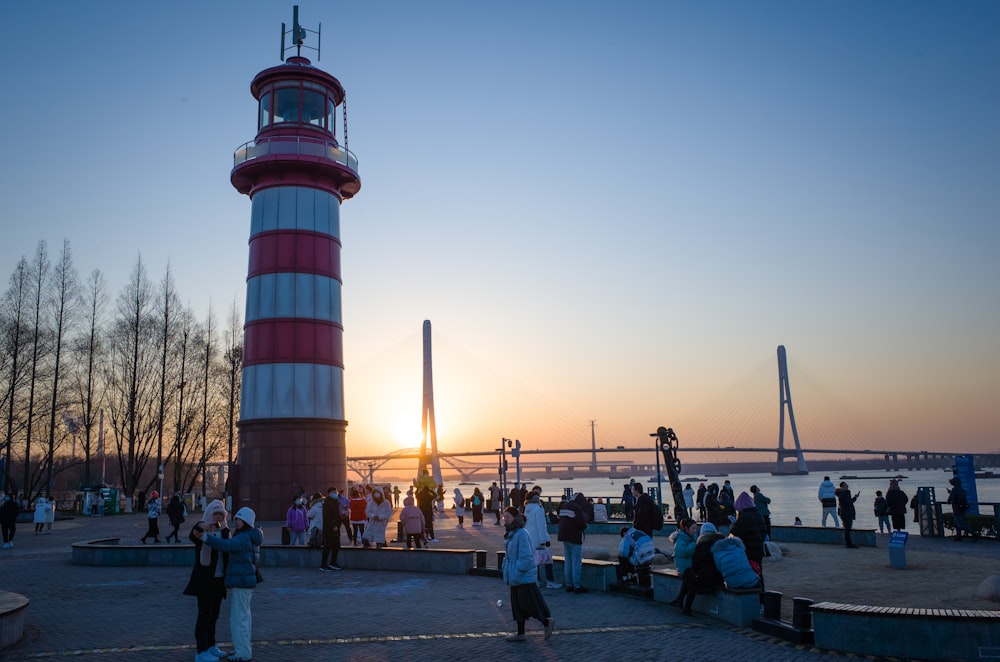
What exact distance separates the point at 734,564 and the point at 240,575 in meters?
6.10

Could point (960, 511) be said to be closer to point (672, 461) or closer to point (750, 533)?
point (672, 461)

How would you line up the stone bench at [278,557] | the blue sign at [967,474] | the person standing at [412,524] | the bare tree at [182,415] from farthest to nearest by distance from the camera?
the bare tree at [182,415] → the blue sign at [967,474] → the person standing at [412,524] → the stone bench at [278,557]

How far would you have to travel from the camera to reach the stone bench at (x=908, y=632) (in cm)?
784

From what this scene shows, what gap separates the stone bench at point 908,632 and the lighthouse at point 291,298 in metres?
23.2

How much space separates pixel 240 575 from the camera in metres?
8.80

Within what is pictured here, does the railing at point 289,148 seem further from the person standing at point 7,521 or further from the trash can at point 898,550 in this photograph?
the trash can at point 898,550

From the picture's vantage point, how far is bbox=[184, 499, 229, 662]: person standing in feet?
27.8

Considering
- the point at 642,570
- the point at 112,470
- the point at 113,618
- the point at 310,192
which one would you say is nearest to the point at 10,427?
the point at 310,192

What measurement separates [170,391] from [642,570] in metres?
42.1

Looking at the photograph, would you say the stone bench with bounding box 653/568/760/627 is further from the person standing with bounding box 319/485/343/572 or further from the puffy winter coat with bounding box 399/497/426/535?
the puffy winter coat with bounding box 399/497/426/535

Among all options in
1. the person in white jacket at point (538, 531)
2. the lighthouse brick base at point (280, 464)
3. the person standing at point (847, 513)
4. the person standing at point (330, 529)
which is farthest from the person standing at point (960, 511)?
the lighthouse brick base at point (280, 464)

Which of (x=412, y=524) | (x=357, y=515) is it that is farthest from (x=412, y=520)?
(x=357, y=515)

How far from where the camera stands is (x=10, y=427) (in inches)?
1555

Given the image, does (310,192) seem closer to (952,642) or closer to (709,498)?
(709,498)
